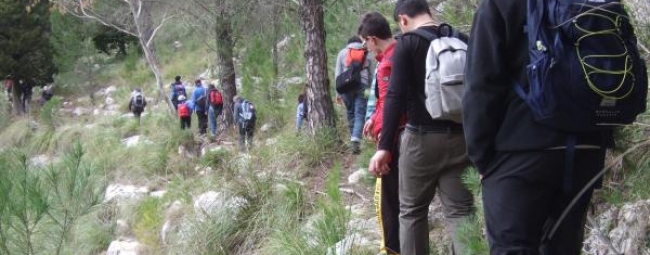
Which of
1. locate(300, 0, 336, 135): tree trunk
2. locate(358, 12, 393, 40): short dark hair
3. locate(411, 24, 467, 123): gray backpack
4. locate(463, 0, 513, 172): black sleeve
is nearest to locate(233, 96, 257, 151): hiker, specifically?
locate(300, 0, 336, 135): tree trunk

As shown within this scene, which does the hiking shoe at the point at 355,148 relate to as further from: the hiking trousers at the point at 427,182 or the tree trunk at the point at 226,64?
the tree trunk at the point at 226,64

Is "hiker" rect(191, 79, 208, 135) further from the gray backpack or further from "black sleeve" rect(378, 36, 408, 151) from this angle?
the gray backpack

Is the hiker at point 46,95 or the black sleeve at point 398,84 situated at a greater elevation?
the black sleeve at point 398,84

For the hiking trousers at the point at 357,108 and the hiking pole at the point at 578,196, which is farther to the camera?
the hiking trousers at the point at 357,108

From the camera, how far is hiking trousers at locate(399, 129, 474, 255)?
279 centimetres

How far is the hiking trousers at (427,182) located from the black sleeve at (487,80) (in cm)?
95

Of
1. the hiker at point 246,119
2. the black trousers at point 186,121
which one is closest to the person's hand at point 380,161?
the hiker at point 246,119

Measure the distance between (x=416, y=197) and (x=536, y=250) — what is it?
3.44 ft

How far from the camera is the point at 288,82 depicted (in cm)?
1051

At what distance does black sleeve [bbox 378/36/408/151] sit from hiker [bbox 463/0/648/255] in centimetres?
90

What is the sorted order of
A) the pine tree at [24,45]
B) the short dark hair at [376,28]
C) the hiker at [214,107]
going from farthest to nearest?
the pine tree at [24,45] → the hiker at [214,107] → the short dark hair at [376,28]

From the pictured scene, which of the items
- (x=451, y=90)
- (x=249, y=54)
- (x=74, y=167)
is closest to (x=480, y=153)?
(x=451, y=90)

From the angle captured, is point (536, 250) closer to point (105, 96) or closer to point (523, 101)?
Answer: point (523, 101)

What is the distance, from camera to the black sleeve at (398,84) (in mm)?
2736
